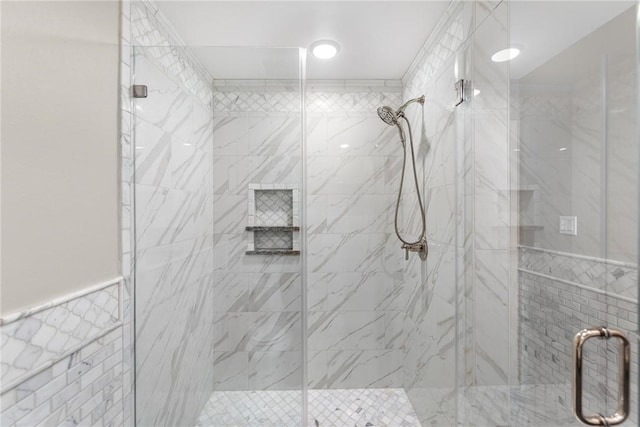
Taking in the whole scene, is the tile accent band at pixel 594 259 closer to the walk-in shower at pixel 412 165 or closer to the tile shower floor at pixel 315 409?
the walk-in shower at pixel 412 165

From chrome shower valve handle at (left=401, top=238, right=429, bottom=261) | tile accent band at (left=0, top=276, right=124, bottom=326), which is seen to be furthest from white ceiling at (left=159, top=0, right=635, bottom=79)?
chrome shower valve handle at (left=401, top=238, right=429, bottom=261)

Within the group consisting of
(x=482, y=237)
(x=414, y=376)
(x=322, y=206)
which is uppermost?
(x=322, y=206)

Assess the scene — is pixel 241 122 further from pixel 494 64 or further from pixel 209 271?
pixel 494 64

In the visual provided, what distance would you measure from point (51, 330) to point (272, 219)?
2.74ft

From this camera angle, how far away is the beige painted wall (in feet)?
2.50

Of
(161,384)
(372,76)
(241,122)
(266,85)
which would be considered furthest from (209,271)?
(372,76)

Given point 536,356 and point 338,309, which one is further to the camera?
point 338,309

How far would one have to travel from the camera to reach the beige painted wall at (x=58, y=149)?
30.0 inches

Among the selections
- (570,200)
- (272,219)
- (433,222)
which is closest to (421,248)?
(433,222)

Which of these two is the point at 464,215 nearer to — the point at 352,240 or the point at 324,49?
the point at 352,240

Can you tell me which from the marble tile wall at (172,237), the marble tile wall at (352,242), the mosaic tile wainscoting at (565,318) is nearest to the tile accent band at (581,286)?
the mosaic tile wainscoting at (565,318)

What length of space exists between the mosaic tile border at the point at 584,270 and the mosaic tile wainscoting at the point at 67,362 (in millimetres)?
1434

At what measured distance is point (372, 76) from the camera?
7.64ft

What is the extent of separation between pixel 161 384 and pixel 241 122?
124 cm
